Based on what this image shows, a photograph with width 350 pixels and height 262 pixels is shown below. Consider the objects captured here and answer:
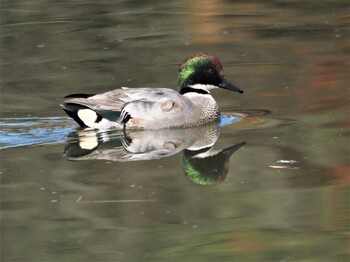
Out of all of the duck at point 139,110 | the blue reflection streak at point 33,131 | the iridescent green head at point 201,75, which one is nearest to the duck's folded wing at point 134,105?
the duck at point 139,110

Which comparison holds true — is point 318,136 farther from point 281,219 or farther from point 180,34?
point 180,34

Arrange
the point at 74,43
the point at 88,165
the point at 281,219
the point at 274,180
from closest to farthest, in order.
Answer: the point at 281,219 → the point at 274,180 → the point at 88,165 → the point at 74,43

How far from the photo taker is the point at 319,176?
8945 millimetres

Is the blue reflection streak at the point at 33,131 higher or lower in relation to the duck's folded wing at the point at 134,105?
lower

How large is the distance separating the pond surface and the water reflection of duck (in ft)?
0.07

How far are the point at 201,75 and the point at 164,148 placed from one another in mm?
1584

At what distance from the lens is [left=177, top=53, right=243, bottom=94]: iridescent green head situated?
11672 millimetres

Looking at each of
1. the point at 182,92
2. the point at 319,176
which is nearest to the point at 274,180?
the point at 319,176

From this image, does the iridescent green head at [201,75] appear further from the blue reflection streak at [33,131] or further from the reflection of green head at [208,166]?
the reflection of green head at [208,166]

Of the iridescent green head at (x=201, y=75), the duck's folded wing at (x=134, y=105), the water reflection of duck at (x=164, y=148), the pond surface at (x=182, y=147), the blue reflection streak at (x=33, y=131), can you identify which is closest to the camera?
the pond surface at (x=182, y=147)

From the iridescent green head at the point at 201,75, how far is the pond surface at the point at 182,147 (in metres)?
0.36

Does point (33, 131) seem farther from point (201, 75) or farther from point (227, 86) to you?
point (227, 86)

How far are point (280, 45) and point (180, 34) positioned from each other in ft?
6.25

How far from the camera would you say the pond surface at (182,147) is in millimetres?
7617
